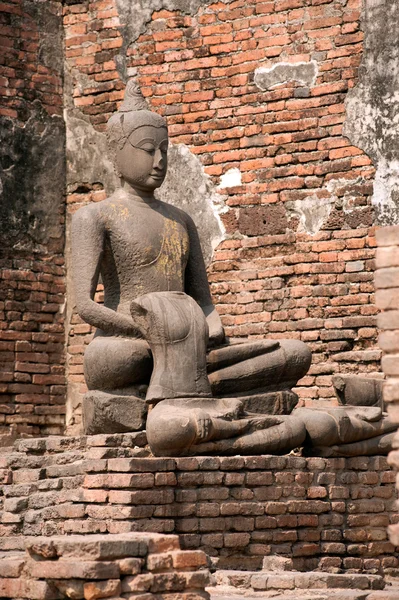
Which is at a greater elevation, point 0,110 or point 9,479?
point 0,110

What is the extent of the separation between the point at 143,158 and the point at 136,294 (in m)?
0.84

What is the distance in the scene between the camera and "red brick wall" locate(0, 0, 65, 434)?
1106cm

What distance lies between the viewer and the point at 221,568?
7.36m

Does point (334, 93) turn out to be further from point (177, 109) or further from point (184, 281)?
point (184, 281)

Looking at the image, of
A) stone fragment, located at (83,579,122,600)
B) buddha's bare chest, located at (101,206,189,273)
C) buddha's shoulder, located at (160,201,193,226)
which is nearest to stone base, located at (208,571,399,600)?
stone fragment, located at (83,579,122,600)

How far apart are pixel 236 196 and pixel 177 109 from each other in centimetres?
89

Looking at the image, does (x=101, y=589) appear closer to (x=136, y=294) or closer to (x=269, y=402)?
(x=269, y=402)

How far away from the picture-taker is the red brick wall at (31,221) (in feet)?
36.3

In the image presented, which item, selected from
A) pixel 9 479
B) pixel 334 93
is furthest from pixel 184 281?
pixel 334 93

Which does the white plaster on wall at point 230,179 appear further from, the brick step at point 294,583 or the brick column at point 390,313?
the brick column at point 390,313

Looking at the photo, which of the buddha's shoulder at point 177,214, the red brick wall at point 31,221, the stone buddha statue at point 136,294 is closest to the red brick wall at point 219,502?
the stone buddha statue at point 136,294

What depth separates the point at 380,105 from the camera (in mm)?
10297

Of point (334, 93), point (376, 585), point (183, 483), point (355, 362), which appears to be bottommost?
point (376, 585)

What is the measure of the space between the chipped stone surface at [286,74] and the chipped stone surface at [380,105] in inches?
14.4
